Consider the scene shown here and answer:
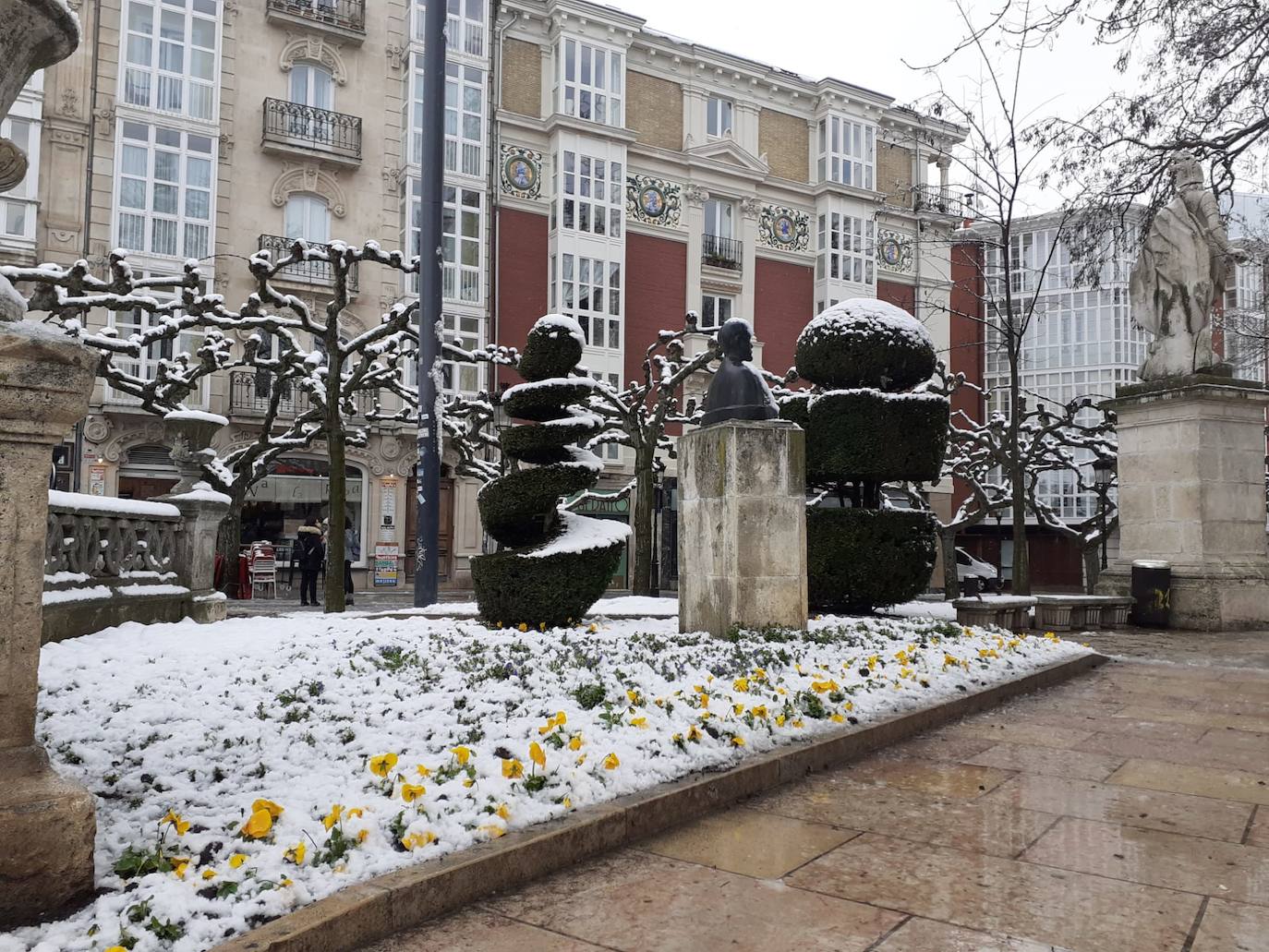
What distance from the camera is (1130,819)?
4.54m

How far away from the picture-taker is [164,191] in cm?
2664

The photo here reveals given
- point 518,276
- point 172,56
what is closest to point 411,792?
point 518,276

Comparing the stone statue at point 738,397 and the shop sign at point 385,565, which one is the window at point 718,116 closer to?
the shop sign at point 385,565

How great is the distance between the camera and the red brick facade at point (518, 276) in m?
31.0

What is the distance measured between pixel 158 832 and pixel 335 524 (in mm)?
10497

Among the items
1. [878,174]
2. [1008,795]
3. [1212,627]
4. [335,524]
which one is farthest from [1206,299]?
[878,174]

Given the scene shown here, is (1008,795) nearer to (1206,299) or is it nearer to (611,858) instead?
(611,858)

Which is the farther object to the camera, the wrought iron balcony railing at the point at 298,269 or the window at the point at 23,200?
the wrought iron balcony railing at the point at 298,269

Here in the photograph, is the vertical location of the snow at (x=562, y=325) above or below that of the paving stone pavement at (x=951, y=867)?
above

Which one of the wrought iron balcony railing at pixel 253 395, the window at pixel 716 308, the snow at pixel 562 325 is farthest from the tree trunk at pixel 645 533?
the window at pixel 716 308

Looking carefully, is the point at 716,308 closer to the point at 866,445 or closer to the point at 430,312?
the point at 866,445

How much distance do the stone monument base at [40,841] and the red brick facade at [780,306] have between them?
3286cm

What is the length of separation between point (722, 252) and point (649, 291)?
3.55 meters

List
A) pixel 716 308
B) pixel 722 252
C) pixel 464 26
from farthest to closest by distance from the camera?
pixel 722 252, pixel 716 308, pixel 464 26
